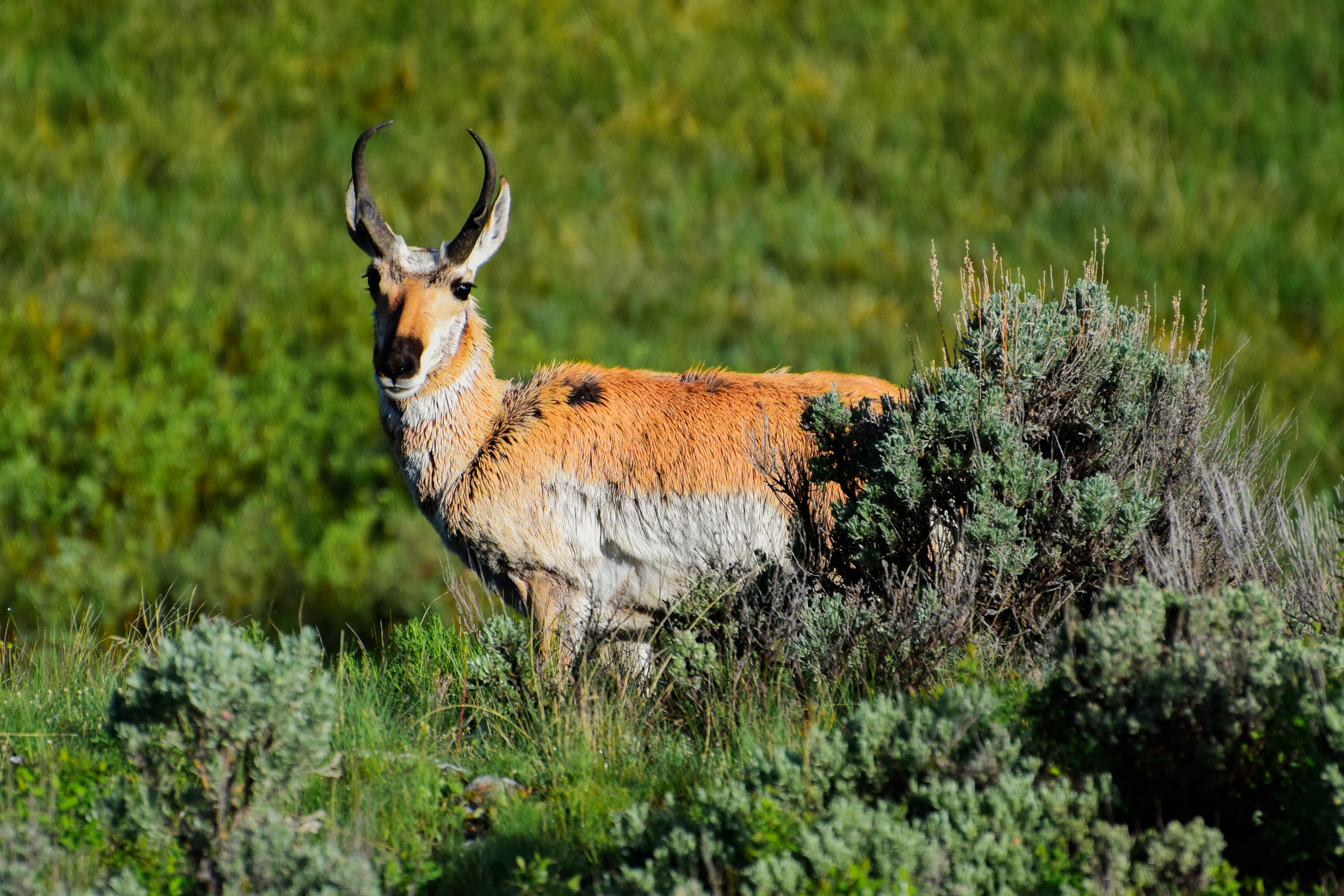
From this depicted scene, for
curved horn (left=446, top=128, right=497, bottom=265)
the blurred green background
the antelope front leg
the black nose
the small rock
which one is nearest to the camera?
the small rock

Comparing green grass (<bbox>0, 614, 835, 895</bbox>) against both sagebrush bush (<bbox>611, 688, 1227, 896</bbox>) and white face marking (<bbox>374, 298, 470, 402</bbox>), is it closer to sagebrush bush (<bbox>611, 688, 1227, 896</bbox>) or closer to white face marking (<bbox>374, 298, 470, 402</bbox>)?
sagebrush bush (<bbox>611, 688, 1227, 896</bbox>)

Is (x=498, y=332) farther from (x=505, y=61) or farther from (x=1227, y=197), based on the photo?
(x=1227, y=197)

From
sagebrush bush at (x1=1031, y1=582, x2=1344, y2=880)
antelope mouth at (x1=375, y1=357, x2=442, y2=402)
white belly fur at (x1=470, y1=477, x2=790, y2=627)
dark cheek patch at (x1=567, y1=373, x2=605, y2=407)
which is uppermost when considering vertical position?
dark cheek patch at (x1=567, y1=373, x2=605, y2=407)

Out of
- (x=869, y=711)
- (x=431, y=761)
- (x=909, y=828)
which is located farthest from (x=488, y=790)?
(x=909, y=828)

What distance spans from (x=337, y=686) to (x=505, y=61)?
1964cm

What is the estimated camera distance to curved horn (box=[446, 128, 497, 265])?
638 centimetres

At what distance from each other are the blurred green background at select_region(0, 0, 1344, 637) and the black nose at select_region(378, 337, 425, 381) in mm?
8538

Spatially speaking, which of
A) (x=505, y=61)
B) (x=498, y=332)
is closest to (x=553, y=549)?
(x=498, y=332)

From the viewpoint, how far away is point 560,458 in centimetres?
642

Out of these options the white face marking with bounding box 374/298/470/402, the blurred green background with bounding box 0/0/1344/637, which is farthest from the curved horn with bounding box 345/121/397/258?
the blurred green background with bounding box 0/0/1344/637

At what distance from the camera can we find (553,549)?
20.4ft

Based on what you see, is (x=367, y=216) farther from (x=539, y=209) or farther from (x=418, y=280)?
(x=539, y=209)

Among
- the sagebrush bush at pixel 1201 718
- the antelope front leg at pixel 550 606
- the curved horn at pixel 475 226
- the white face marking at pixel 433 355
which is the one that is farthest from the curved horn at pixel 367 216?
the sagebrush bush at pixel 1201 718

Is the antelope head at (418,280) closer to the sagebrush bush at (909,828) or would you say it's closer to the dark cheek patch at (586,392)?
the dark cheek patch at (586,392)
